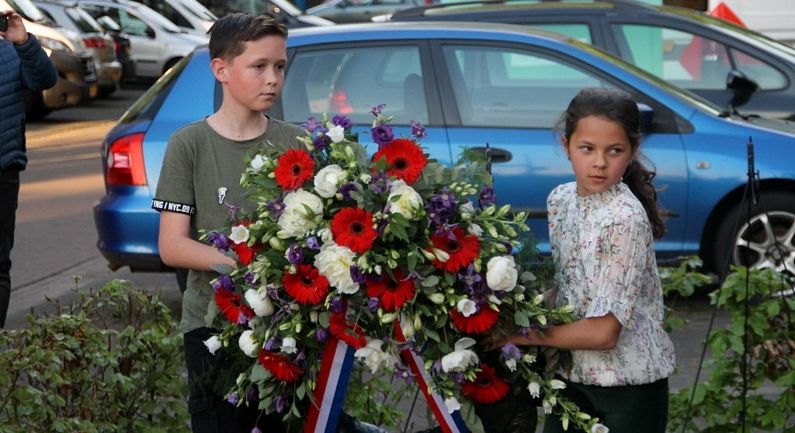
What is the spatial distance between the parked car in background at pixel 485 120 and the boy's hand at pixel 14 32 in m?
1.22

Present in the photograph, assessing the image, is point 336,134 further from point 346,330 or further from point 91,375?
point 91,375

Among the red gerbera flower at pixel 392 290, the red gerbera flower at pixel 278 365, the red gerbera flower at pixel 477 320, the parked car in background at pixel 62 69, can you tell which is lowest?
the parked car in background at pixel 62 69

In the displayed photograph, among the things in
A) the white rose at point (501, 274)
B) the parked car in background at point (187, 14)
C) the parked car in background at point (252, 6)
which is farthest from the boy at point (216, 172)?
the parked car in background at point (187, 14)

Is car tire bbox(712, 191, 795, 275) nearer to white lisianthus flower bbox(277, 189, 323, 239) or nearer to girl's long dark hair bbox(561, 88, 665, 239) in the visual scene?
girl's long dark hair bbox(561, 88, 665, 239)

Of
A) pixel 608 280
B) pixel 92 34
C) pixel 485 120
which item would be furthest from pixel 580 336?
pixel 92 34

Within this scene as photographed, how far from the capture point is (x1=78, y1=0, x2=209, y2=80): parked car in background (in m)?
24.8

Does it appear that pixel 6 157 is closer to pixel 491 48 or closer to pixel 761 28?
pixel 491 48

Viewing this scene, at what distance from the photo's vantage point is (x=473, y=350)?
3.01m

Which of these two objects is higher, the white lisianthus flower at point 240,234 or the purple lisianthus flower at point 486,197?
the purple lisianthus flower at point 486,197

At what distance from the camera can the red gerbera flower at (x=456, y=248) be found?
2879 millimetres

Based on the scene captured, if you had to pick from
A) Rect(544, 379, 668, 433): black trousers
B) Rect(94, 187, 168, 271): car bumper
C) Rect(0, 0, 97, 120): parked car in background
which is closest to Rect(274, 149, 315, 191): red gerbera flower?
Rect(544, 379, 668, 433): black trousers

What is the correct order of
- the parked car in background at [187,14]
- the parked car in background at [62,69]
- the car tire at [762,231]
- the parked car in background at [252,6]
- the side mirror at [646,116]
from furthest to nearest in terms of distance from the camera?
the parked car in background at [187,14]
the parked car in background at [252,6]
the parked car in background at [62,69]
the car tire at [762,231]
the side mirror at [646,116]

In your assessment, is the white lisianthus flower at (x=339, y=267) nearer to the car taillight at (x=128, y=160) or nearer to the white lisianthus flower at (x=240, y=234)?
the white lisianthus flower at (x=240, y=234)

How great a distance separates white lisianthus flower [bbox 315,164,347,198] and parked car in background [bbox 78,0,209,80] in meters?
22.0
